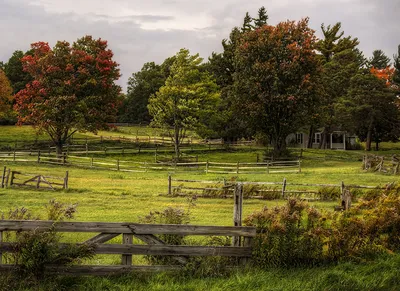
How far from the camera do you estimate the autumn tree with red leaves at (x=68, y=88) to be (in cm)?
4872

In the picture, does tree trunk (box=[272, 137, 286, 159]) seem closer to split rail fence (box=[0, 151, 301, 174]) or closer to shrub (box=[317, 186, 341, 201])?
split rail fence (box=[0, 151, 301, 174])

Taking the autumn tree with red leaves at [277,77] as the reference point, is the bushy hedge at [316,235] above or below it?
below

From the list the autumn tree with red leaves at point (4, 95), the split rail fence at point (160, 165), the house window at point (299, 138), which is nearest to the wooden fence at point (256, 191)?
the split rail fence at point (160, 165)

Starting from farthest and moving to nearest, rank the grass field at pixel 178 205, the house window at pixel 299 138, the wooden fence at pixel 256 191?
the house window at pixel 299 138
the wooden fence at pixel 256 191
the grass field at pixel 178 205

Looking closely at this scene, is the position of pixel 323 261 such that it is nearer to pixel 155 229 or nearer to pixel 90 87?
pixel 155 229

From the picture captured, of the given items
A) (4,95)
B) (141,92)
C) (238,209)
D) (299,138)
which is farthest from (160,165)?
(141,92)

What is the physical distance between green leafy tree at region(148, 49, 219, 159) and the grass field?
4.96m

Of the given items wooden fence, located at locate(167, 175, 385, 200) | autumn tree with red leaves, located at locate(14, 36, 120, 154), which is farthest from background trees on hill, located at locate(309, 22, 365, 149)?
wooden fence, located at locate(167, 175, 385, 200)

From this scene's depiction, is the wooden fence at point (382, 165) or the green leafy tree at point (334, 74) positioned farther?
the green leafy tree at point (334, 74)

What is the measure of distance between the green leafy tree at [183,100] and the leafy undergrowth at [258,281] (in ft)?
139

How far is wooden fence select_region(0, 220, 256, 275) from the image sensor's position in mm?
9430

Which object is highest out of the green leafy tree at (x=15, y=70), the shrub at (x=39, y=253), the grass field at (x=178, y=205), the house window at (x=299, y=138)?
the green leafy tree at (x=15, y=70)

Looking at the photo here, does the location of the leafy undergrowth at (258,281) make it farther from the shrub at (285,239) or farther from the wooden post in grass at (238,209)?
the wooden post in grass at (238,209)

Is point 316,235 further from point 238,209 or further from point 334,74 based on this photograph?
point 334,74
